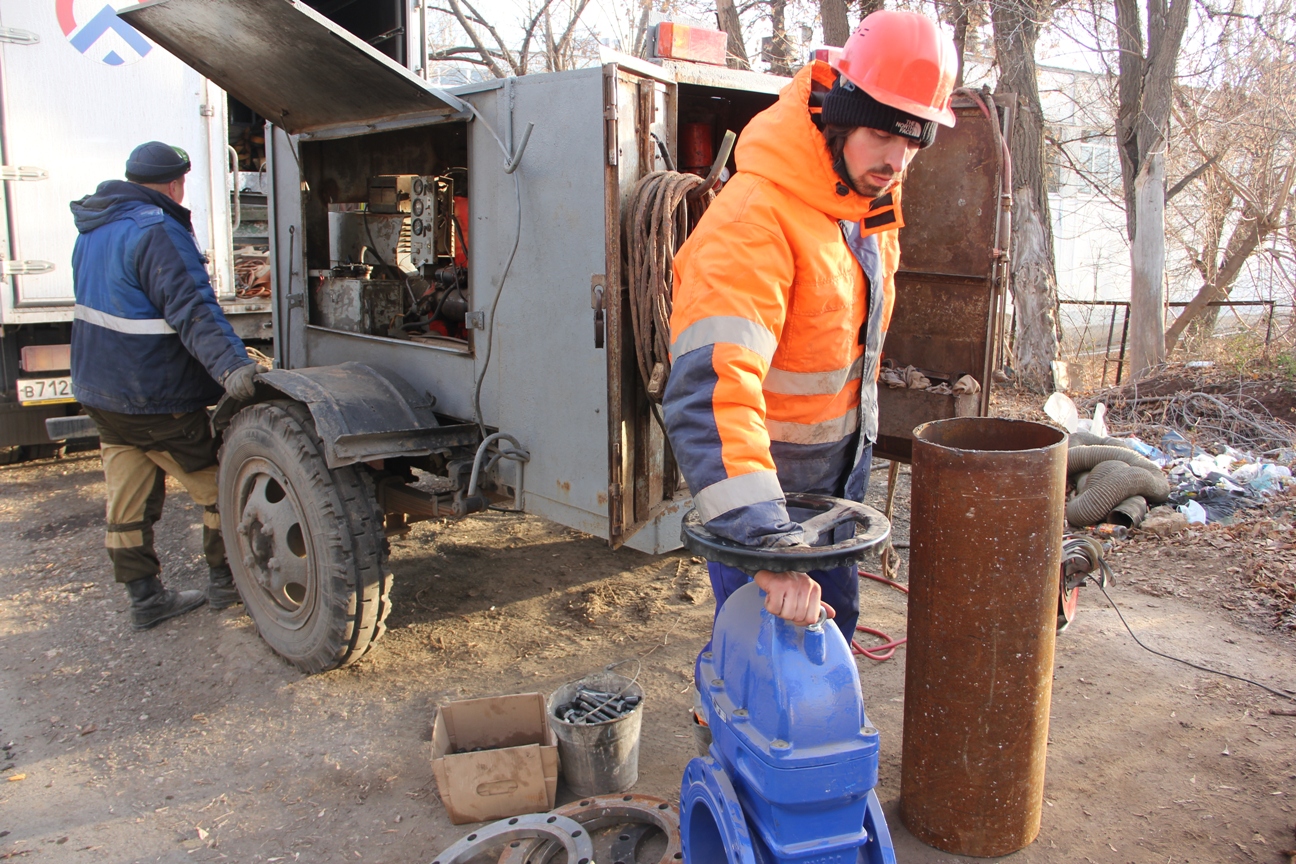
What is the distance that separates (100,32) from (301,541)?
4367mm

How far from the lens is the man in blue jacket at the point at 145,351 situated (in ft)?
12.6

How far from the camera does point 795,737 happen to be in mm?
1868

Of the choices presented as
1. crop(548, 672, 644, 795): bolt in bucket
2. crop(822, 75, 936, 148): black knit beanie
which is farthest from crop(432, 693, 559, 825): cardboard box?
crop(822, 75, 936, 148): black knit beanie

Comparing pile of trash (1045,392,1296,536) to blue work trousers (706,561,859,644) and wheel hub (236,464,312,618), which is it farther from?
wheel hub (236,464,312,618)

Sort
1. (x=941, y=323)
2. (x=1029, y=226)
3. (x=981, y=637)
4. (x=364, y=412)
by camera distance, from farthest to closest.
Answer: (x=1029, y=226)
(x=941, y=323)
(x=364, y=412)
(x=981, y=637)

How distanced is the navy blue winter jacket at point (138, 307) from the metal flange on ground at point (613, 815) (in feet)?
7.57

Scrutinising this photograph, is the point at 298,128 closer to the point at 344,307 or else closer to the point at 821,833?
the point at 344,307

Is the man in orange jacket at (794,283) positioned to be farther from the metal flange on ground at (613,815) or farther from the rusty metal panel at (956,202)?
the rusty metal panel at (956,202)

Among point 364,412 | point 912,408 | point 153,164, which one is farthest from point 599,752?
point 153,164

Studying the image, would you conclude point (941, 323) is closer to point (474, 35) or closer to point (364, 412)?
point (364, 412)

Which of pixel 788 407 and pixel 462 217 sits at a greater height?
pixel 462 217

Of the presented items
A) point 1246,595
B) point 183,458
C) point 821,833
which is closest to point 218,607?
point 183,458

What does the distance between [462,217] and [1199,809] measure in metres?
4.28

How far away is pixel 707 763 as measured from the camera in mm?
2094
